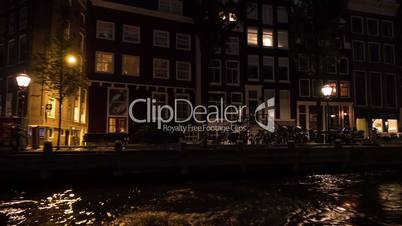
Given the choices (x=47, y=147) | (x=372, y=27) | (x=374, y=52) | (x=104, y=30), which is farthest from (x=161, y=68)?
(x=372, y=27)

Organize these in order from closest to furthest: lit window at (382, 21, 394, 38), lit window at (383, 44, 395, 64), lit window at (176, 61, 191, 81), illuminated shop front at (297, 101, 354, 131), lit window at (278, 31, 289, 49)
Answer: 1. lit window at (176, 61, 191, 81)
2. illuminated shop front at (297, 101, 354, 131)
3. lit window at (278, 31, 289, 49)
4. lit window at (383, 44, 395, 64)
5. lit window at (382, 21, 394, 38)

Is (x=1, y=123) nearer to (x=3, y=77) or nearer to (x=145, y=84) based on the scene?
(x=3, y=77)

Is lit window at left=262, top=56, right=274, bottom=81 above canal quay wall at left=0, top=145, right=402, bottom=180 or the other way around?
above

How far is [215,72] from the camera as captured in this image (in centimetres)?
3581

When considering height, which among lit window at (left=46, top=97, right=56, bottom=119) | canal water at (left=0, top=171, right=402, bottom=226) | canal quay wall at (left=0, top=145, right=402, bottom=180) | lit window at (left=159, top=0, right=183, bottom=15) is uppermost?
lit window at (left=159, top=0, right=183, bottom=15)

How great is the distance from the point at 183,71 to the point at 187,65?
0.80m

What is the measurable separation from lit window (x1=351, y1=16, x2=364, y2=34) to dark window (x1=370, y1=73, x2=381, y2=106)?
5.87 metres

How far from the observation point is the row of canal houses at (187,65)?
28188 mm

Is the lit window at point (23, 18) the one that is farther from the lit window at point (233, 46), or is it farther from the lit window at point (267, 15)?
the lit window at point (267, 15)

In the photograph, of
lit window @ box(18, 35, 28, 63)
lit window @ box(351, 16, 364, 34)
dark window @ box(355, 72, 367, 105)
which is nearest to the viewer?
lit window @ box(18, 35, 28, 63)

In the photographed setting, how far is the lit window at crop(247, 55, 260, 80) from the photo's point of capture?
123 feet

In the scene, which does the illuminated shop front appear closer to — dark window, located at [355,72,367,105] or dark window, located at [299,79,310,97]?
dark window, located at [299,79,310,97]

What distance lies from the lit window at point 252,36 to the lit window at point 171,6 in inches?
316

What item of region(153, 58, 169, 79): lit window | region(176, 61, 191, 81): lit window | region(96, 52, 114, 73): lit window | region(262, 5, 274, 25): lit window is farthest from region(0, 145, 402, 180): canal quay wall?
region(262, 5, 274, 25): lit window
